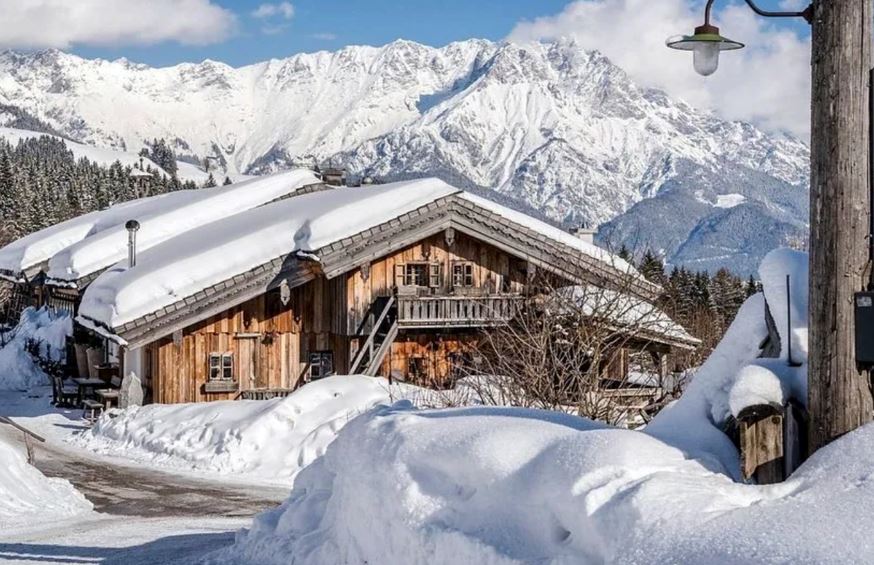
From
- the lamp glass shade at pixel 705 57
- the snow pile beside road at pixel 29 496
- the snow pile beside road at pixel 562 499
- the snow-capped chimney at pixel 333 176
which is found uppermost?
the snow-capped chimney at pixel 333 176

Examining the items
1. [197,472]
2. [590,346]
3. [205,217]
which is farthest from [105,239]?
[590,346]

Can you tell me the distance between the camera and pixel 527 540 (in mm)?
6332

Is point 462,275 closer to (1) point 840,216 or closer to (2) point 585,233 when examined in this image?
(2) point 585,233

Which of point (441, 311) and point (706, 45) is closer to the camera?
point (706, 45)

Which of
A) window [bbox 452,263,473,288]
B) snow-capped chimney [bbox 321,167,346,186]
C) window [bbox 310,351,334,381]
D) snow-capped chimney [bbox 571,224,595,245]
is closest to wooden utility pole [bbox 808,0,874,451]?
window [bbox 310,351,334,381]

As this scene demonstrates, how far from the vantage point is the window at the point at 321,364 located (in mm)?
29516

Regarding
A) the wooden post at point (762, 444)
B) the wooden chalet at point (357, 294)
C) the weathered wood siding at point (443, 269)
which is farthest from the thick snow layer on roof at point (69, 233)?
the wooden post at point (762, 444)

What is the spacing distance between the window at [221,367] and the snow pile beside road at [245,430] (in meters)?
2.71

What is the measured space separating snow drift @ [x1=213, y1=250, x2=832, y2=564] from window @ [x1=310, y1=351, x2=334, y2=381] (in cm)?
2076

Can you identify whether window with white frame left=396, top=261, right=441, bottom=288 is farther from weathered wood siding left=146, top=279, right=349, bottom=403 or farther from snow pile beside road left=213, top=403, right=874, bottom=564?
snow pile beside road left=213, top=403, right=874, bottom=564

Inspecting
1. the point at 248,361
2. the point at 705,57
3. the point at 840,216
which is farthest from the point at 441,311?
the point at 840,216

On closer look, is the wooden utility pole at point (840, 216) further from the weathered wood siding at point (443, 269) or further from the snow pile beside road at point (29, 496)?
the weathered wood siding at point (443, 269)

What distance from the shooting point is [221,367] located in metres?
28.2

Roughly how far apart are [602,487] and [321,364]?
23.9 metres
